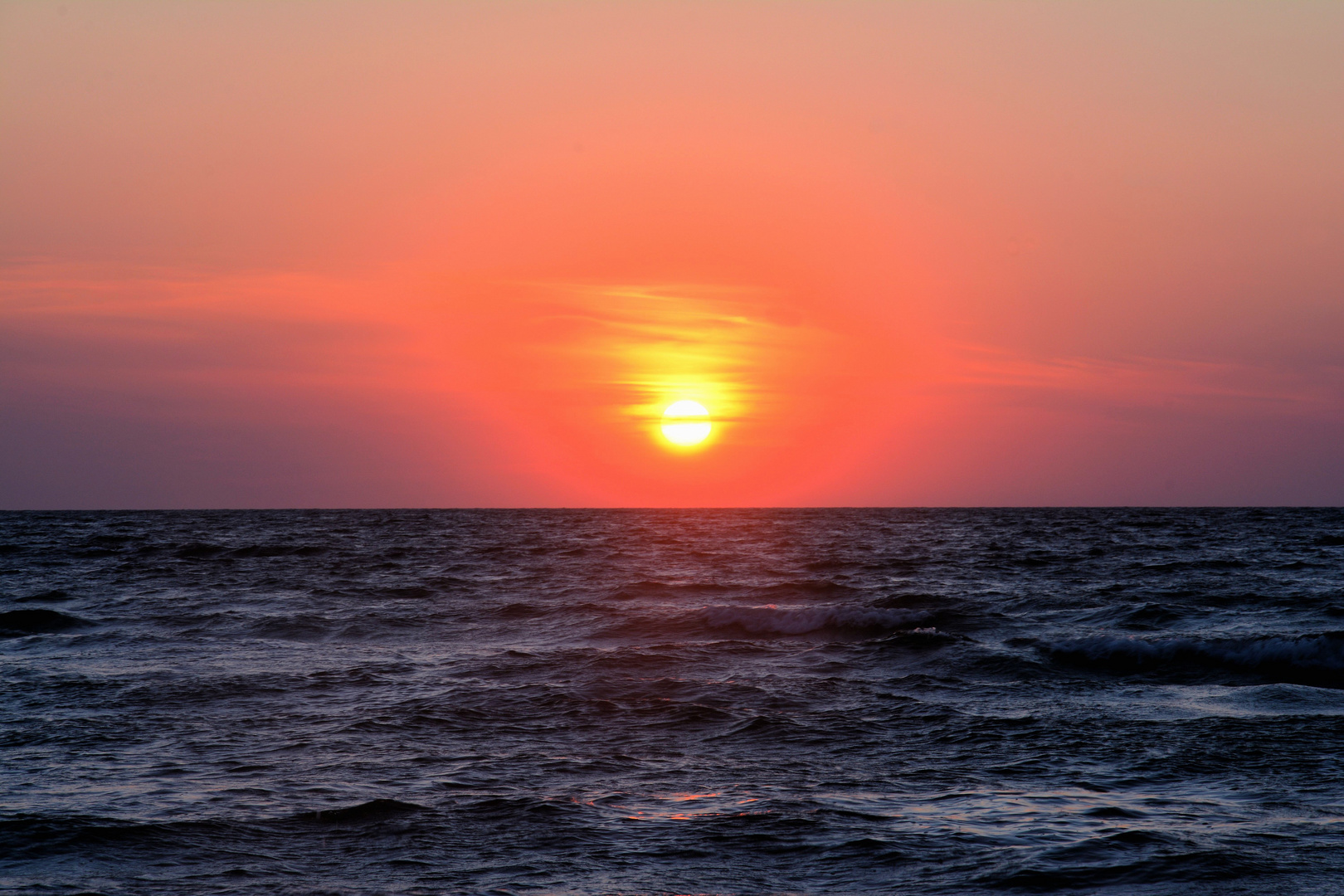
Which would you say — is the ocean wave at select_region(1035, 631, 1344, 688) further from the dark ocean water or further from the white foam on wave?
the white foam on wave

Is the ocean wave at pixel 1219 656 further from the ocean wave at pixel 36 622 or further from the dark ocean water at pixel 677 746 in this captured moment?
the ocean wave at pixel 36 622

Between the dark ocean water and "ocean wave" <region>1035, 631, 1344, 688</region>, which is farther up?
"ocean wave" <region>1035, 631, 1344, 688</region>

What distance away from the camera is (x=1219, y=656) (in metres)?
18.0

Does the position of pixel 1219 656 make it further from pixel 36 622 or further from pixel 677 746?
pixel 36 622

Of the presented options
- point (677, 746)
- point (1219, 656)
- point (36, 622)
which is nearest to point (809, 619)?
point (1219, 656)

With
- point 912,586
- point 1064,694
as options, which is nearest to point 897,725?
point 1064,694

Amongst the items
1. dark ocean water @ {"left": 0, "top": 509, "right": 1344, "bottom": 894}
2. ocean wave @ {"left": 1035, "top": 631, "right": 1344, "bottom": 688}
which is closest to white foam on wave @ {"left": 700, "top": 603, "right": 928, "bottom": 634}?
dark ocean water @ {"left": 0, "top": 509, "right": 1344, "bottom": 894}

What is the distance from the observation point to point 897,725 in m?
12.8

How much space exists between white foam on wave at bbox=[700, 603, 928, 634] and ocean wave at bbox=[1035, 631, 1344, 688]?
15.7 ft

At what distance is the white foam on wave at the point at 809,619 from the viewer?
23406 millimetres

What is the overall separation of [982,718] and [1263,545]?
48822 millimetres

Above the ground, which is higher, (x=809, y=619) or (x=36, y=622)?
(x=809, y=619)

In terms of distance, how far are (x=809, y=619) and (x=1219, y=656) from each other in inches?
344

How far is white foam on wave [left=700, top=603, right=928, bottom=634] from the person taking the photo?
2341cm
